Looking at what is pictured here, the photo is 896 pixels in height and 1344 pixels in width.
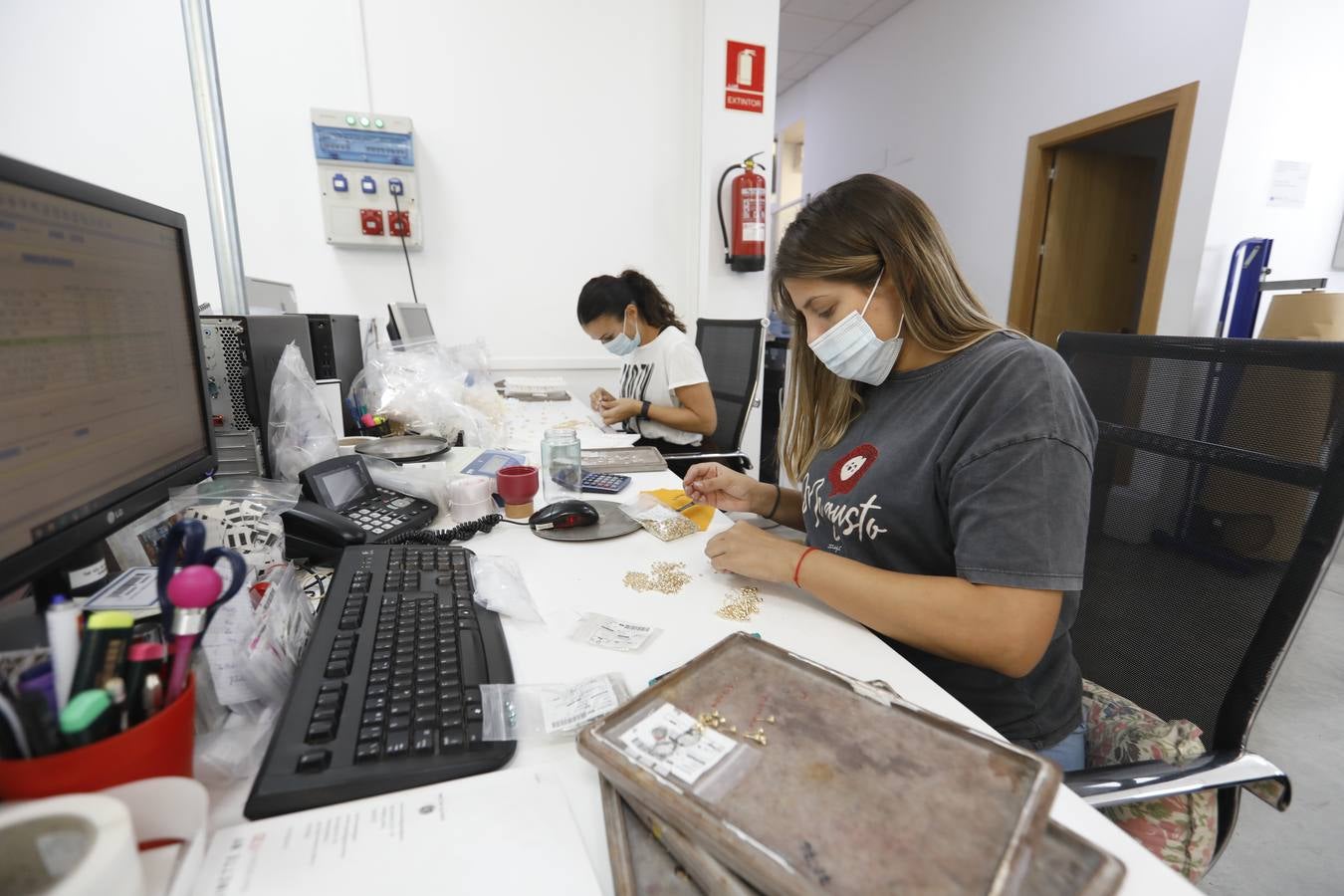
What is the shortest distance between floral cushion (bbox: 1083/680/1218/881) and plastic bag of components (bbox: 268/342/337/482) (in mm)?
1266

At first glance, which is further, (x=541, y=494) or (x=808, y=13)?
(x=808, y=13)

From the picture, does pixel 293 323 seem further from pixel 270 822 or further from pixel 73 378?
pixel 270 822

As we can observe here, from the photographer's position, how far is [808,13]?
14.1 ft

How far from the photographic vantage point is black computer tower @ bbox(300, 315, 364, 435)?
1580mm

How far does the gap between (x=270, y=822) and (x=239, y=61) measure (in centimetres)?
329

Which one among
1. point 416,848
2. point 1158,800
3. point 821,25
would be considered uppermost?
point 821,25

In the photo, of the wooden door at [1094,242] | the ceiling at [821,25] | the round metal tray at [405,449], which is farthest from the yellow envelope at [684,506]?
the ceiling at [821,25]

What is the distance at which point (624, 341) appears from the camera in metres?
2.34

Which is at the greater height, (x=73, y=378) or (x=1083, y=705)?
(x=73, y=378)

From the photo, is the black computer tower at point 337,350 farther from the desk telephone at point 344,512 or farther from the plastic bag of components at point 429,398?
the desk telephone at point 344,512

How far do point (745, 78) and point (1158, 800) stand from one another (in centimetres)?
328

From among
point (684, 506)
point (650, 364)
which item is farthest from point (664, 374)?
point (684, 506)

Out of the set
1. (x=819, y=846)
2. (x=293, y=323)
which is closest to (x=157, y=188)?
(x=293, y=323)

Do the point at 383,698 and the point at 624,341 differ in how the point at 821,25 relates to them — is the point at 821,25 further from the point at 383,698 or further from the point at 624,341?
the point at 383,698
